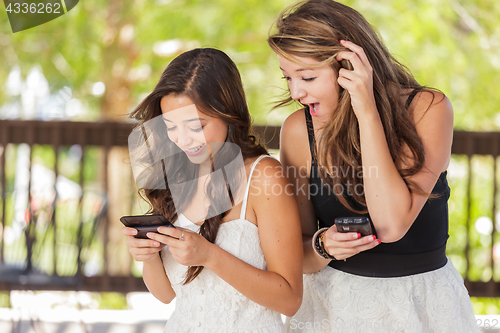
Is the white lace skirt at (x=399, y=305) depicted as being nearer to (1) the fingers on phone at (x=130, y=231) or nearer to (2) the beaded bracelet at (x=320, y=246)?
(2) the beaded bracelet at (x=320, y=246)

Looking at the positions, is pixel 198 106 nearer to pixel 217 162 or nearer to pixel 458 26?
pixel 217 162

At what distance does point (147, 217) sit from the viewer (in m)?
1.28

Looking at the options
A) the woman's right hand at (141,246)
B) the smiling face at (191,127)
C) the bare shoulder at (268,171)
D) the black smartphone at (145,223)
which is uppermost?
the smiling face at (191,127)

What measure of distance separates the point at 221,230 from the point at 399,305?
0.58 m

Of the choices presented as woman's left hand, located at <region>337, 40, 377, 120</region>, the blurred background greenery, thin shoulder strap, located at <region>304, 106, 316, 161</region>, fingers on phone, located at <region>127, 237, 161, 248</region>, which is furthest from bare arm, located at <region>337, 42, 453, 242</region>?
the blurred background greenery

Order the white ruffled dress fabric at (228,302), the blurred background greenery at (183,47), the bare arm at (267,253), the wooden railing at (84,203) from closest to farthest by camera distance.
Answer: the bare arm at (267,253)
the white ruffled dress fabric at (228,302)
the wooden railing at (84,203)
the blurred background greenery at (183,47)

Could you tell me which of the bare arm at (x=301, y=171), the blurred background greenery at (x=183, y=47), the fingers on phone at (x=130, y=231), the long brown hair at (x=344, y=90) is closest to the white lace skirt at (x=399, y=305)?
the bare arm at (x=301, y=171)

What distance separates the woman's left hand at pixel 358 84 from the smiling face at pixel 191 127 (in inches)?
17.7

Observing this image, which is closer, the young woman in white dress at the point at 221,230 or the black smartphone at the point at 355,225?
the black smartphone at the point at 355,225

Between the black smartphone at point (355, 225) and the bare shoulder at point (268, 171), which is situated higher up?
the bare shoulder at point (268, 171)

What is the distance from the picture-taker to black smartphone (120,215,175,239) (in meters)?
1.29

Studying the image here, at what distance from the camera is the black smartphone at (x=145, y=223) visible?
1291mm

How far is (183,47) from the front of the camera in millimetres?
5707

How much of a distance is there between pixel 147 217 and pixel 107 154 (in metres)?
2.03
